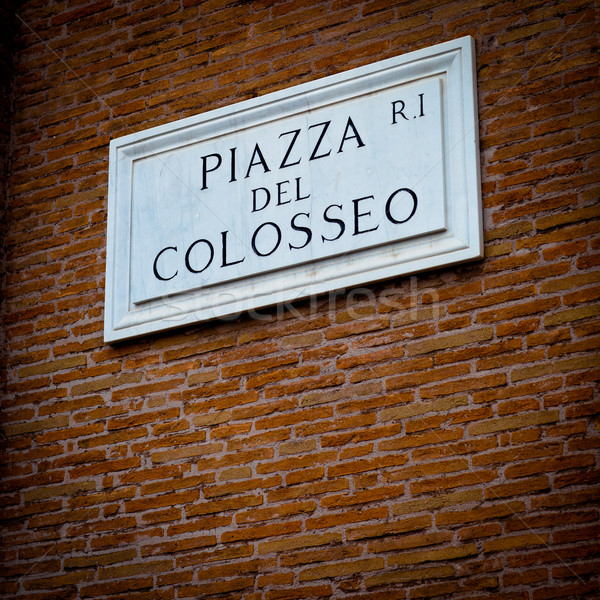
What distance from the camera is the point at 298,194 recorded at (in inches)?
202

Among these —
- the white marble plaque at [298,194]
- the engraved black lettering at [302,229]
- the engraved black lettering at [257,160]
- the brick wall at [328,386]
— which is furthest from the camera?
the engraved black lettering at [257,160]

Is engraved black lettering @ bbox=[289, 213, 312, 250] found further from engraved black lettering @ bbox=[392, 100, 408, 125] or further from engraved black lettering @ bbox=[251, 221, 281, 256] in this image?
engraved black lettering @ bbox=[392, 100, 408, 125]

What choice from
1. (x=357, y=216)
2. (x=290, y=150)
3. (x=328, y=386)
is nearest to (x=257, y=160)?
(x=290, y=150)

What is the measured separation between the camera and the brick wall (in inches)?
173

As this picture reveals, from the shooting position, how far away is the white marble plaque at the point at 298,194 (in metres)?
4.84

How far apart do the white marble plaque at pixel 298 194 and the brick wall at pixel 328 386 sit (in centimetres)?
10

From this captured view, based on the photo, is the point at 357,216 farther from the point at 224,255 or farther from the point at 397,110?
the point at 224,255

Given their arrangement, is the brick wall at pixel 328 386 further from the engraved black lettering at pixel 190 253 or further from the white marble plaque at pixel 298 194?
the engraved black lettering at pixel 190 253

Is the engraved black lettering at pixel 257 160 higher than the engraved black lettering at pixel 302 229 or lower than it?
higher

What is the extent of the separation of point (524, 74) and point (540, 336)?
1117 millimetres

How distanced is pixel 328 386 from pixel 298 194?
34.2 inches

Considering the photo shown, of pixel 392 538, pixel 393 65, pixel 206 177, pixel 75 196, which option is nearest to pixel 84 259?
pixel 75 196

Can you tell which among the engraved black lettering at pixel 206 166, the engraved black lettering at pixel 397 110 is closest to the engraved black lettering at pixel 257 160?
the engraved black lettering at pixel 206 166

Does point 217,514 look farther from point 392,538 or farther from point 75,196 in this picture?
point 75,196
